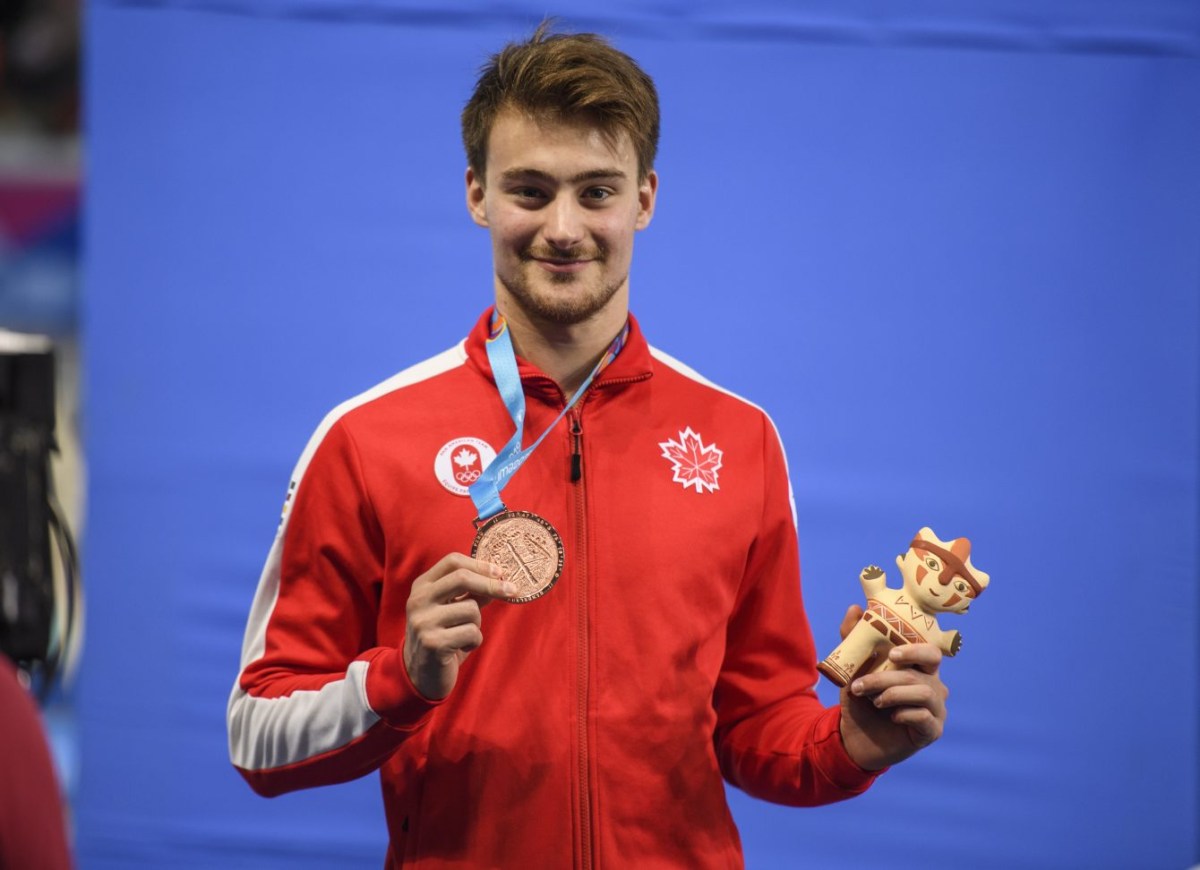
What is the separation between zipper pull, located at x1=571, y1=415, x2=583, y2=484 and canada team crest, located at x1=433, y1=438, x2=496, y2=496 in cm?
11

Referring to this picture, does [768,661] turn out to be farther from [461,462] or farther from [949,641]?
[461,462]

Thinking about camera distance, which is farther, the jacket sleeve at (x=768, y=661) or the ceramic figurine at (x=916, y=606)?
the jacket sleeve at (x=768, y=661)

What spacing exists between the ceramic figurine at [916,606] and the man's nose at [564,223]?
585 millimetres

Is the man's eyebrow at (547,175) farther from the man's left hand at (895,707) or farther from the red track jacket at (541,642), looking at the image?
the man's left hand at (895,707)

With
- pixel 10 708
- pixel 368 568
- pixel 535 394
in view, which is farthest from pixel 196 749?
pixel 10 708

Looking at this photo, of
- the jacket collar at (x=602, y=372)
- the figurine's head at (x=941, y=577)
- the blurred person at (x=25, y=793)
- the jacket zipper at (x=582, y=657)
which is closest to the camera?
the blurred person at (x=25, y=793)

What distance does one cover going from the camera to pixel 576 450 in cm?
171

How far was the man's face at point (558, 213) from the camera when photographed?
1.67m

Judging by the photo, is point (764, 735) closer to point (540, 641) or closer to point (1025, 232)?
point (540, 641)

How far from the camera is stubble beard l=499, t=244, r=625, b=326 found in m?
1.68

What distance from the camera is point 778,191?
2.67 m

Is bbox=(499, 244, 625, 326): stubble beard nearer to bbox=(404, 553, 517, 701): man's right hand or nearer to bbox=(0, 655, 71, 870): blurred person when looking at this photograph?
bbox=(404, 553, 517, 701): man's right hand

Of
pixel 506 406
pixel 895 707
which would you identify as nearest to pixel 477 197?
pixel 506 406

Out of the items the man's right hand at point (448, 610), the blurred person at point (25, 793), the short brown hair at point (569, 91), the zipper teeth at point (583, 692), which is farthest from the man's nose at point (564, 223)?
the blurred person at point (25, 793)
